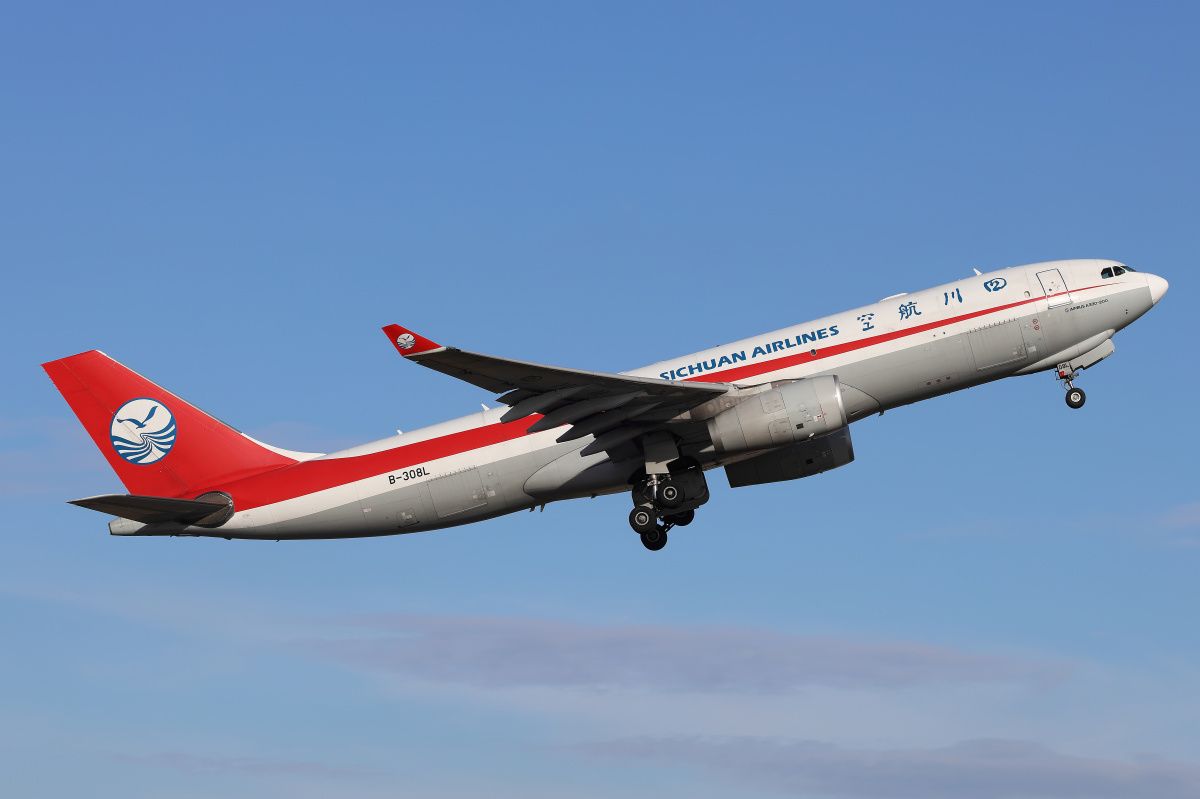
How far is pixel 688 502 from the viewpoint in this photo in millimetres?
34844

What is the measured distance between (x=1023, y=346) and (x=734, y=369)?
8045 millimetres

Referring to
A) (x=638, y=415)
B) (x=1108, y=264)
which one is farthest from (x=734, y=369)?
(x=1108, y=264)

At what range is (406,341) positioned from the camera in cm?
2812

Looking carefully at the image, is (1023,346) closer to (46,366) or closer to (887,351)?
(887,351)

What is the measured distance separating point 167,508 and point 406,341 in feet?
39.0

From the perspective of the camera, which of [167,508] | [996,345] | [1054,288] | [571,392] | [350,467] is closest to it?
[571,392]

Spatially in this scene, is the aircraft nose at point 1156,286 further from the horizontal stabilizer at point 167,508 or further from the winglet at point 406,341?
the horizontal stabilizer at point 167,508

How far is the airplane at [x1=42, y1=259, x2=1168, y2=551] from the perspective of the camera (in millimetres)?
32750

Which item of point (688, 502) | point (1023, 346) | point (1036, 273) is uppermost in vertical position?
point (1036, 273)

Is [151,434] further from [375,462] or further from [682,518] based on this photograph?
[682,518]

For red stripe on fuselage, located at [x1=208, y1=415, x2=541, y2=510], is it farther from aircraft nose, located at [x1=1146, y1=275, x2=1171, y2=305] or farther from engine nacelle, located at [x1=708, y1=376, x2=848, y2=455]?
aircraft nose, located at [x1=1146, y1=275, x2=1171, y2=305]

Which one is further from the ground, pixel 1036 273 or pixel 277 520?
pixel 1036 273

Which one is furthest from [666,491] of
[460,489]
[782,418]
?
[460,489]

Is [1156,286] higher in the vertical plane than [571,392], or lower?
higher
